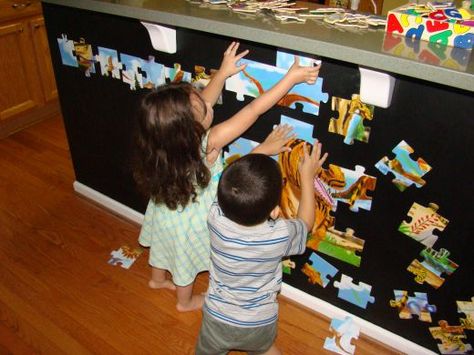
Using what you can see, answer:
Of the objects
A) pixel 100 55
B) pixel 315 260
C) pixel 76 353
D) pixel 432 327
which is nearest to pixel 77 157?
pixel 100 55

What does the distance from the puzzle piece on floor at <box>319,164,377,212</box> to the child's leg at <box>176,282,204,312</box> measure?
2.30ft

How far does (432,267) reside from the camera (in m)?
1.33

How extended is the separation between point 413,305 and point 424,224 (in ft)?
1.13

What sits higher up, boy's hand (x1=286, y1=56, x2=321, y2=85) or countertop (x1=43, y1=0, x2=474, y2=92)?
countertop (x1=43, y1=0, x2=474, y2=92)

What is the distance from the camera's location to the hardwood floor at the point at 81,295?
1.62 metres

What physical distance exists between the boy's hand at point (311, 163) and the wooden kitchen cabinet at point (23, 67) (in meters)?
2.34

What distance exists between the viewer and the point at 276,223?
1.22 metres

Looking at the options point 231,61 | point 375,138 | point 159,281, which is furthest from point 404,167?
point 159,281

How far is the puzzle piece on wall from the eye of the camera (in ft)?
4.79

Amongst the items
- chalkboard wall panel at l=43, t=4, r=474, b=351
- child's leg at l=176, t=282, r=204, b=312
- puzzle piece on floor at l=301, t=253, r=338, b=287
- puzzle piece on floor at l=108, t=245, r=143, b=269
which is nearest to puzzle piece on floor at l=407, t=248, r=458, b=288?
chalkboard wall panel at l=43, t=4, r=474, b=351

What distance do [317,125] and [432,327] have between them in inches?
31.5

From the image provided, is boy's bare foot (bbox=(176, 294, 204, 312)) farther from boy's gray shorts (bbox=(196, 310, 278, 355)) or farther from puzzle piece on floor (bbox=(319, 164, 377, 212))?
puzzle piece on floor (bbox=(319, 164, 377, 212))

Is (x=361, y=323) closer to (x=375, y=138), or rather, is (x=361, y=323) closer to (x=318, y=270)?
(x=318, y=270)

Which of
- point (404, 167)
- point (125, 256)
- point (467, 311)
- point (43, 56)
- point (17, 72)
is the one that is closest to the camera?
point (404, 167)
